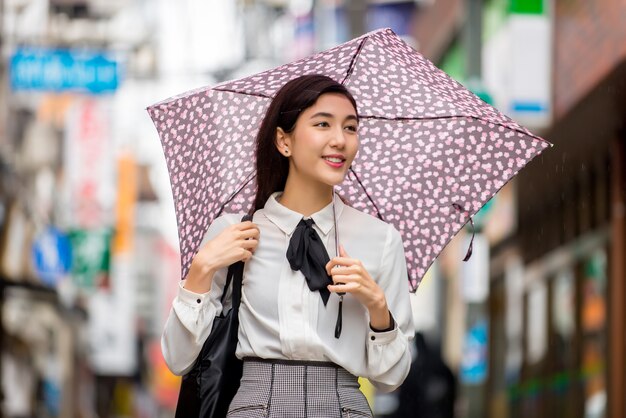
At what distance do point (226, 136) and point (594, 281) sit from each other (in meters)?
8.80

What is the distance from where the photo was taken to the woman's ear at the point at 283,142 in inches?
143

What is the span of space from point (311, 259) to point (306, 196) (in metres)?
0.25

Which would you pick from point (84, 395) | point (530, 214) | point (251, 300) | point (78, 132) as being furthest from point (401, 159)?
point (84, 395)

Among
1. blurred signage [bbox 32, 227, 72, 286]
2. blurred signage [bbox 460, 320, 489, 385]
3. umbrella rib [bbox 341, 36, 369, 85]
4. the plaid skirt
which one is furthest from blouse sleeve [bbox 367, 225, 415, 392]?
blurred signage [bbox 32, 227, 72, 286]

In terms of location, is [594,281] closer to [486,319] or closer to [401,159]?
[486,319]

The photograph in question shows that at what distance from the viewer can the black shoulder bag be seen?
352cm

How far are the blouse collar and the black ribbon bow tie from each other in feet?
0.27

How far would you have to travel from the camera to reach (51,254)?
82.6 feet

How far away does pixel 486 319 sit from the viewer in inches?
736

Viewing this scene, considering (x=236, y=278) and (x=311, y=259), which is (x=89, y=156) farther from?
(x=311, y=259)

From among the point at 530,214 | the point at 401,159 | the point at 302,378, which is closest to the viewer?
the point at 302,378

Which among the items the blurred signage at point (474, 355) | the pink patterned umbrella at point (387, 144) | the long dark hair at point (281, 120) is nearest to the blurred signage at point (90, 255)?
the blurred signage at point (474, 355)

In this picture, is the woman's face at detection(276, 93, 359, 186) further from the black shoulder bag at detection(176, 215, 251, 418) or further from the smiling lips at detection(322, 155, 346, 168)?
the black shoulder bag at detection(176, 215, 251, 418)

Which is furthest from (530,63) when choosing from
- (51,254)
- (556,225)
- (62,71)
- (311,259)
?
(51,254)
